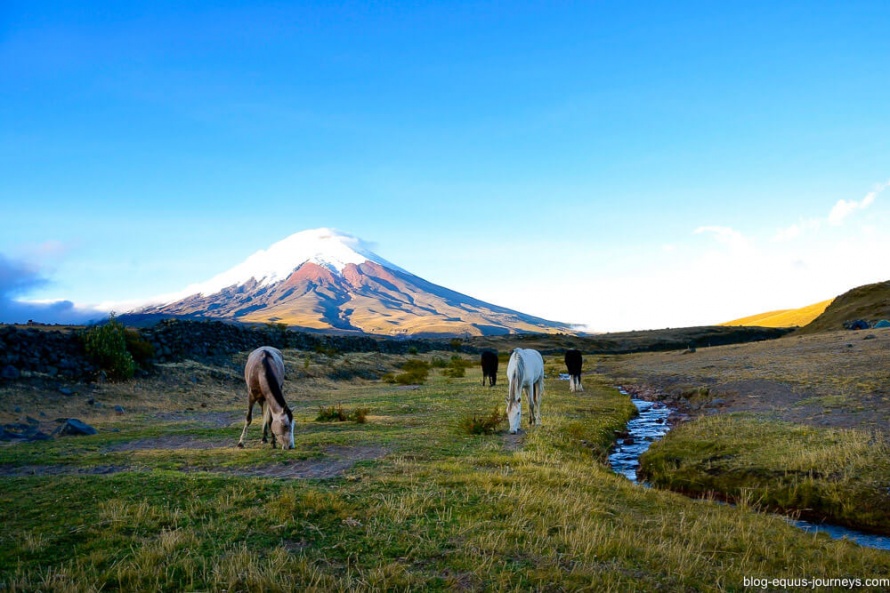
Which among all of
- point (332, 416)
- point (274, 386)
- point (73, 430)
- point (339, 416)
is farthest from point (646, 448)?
point (73, 430)

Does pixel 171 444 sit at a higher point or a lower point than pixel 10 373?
lower

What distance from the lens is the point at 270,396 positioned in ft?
43.4

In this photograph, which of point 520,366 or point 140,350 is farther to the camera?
point 140,350

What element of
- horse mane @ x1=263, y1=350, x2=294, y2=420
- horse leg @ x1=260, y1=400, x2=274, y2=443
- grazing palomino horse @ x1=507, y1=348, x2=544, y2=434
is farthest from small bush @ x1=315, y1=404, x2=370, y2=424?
grazing palomino horse @ x1=507, y1=348, x2=544, y2=434

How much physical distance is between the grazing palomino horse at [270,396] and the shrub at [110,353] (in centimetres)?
1408

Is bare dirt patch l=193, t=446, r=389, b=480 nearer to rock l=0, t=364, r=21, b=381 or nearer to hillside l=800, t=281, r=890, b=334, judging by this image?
rock l=0, t=364, r=21, b=381

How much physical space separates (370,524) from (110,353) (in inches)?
888

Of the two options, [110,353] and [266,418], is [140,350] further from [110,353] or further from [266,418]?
[266,418]

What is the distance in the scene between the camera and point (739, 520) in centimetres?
831

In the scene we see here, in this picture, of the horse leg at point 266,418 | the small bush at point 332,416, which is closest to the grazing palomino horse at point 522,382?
the small bush at point 332,416

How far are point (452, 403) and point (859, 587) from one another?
55.3 ft

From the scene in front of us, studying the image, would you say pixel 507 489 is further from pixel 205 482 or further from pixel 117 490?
pixel 117 490

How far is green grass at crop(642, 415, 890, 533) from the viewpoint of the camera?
977 centimetres

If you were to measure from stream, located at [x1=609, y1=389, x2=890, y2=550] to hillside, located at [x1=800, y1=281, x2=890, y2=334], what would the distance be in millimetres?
37220
